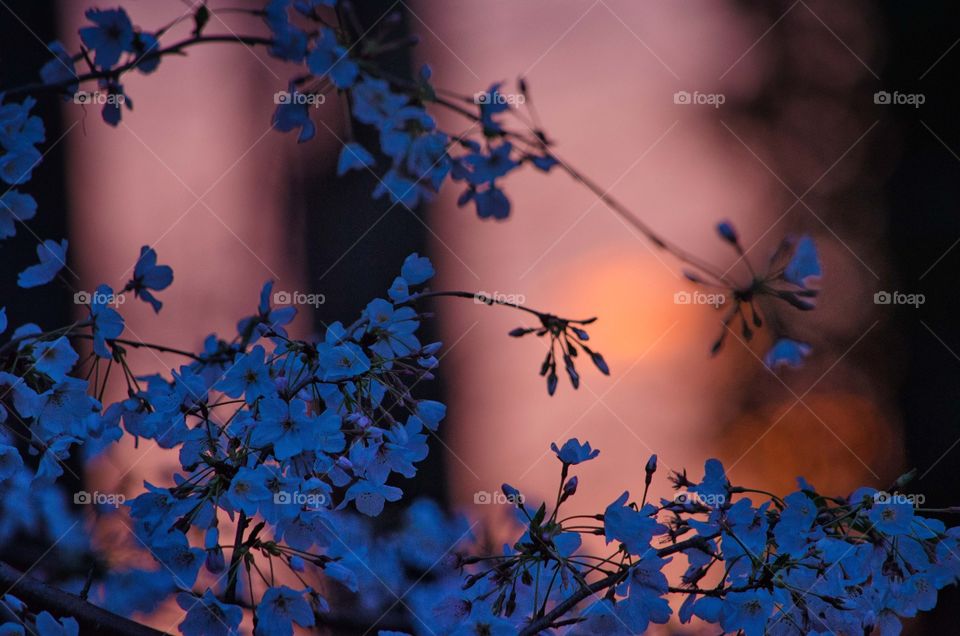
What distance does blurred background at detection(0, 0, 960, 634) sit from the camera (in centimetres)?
349

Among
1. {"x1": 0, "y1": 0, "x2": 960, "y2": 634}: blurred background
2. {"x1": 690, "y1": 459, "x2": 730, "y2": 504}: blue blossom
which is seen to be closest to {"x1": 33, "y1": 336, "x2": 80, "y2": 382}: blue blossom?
{"x1": 690, "y1": 459, "x2": 730, "y2": 504}: blue blossom

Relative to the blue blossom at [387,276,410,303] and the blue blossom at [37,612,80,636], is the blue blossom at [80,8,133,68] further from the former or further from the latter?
the blue blossom at [37,612,80,636]

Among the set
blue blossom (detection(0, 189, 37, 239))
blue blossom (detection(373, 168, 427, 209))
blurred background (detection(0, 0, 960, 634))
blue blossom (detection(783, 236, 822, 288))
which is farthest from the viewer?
blurred background (detection(0, 0, 960, 634))

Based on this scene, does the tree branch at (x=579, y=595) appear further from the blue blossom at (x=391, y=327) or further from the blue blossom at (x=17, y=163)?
the blue blossom at (x=17, y=163)

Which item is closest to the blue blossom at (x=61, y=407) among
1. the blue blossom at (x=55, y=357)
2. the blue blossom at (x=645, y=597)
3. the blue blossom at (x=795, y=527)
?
the blue blossom at (x=55, y=357)

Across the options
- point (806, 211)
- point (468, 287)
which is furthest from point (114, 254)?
point (806, 211)

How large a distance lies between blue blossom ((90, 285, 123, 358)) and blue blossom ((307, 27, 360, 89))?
353 mm

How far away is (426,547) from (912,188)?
10.5 feet

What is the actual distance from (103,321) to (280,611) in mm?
375

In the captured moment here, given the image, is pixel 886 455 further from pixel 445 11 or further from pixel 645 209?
pixel 445 11

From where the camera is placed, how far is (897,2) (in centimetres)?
416

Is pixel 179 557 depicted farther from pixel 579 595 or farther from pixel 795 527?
pixel 795 527

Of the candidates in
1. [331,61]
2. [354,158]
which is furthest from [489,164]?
[331,61]

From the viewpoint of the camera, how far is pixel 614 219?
352cm
